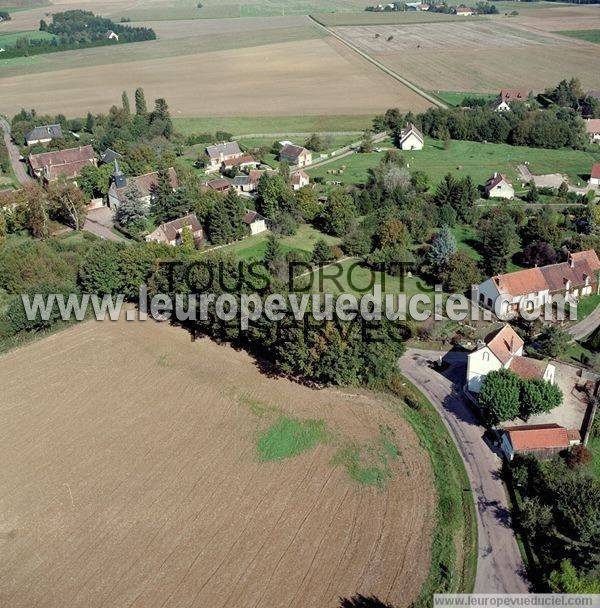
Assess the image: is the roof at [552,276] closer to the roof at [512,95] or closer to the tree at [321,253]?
the tree at [321,253]

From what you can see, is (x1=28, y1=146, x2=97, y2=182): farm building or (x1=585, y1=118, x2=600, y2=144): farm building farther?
(x1=585, y1=118, x2=600, y2=144): farm building

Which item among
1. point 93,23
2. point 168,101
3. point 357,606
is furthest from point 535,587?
point 93,23

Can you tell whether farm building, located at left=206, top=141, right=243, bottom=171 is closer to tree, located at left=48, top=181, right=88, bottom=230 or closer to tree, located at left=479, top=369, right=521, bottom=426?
tree, located at left=48, top=181, right=88, bottom=230

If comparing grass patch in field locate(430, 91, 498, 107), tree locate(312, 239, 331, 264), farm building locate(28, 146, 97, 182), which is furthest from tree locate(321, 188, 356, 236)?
grass patch in field locate(430, 91, 498, 107)

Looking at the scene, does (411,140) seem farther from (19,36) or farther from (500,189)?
(19,36)

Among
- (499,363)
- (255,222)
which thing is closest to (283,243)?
(255,222)

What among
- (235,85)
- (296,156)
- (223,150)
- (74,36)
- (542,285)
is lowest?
(542,285)
